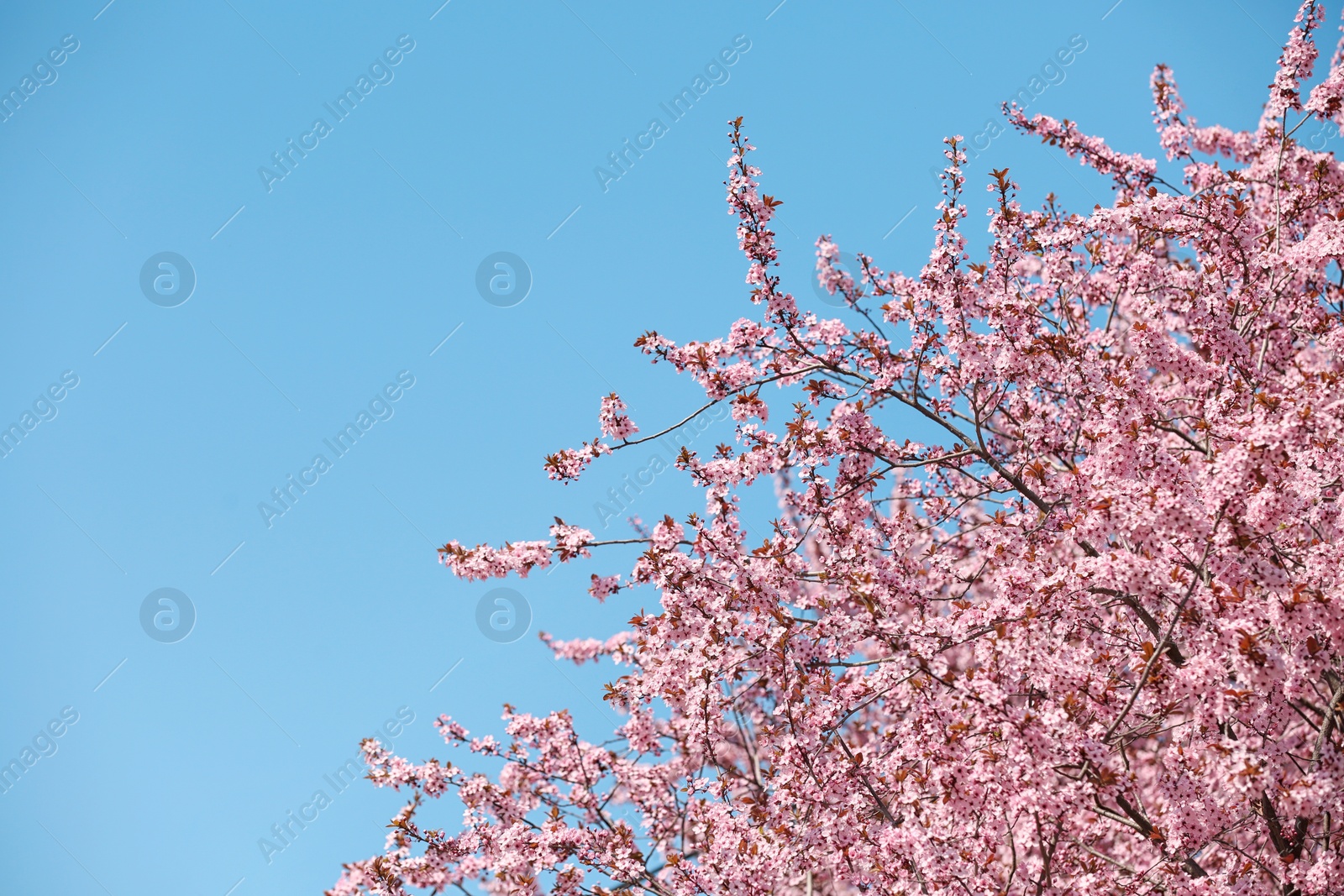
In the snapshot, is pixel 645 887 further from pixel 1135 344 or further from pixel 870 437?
pixel 1135 344

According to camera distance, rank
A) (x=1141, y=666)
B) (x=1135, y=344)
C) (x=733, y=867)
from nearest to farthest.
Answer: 1. (x=1141, y=666)
2. (x=733, y=867)
3. (x=1135, y=344)

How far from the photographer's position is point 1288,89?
22.6ft

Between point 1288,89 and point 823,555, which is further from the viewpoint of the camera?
point 1288,89

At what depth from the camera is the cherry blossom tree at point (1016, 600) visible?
14.2 ft

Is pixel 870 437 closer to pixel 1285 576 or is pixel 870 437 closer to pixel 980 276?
pixel 980 276

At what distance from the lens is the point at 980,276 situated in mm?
6535

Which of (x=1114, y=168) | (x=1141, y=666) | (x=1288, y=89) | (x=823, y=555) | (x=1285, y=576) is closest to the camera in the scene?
(x=1285, y=576)

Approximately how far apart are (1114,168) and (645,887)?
7.82 meters

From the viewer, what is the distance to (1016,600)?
5.11m

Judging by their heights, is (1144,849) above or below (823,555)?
below

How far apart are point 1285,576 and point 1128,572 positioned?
0.72m

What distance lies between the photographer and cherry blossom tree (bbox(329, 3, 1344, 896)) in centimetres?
432

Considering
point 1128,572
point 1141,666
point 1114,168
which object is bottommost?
point 1141,666

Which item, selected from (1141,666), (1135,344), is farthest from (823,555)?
(1135,344)
